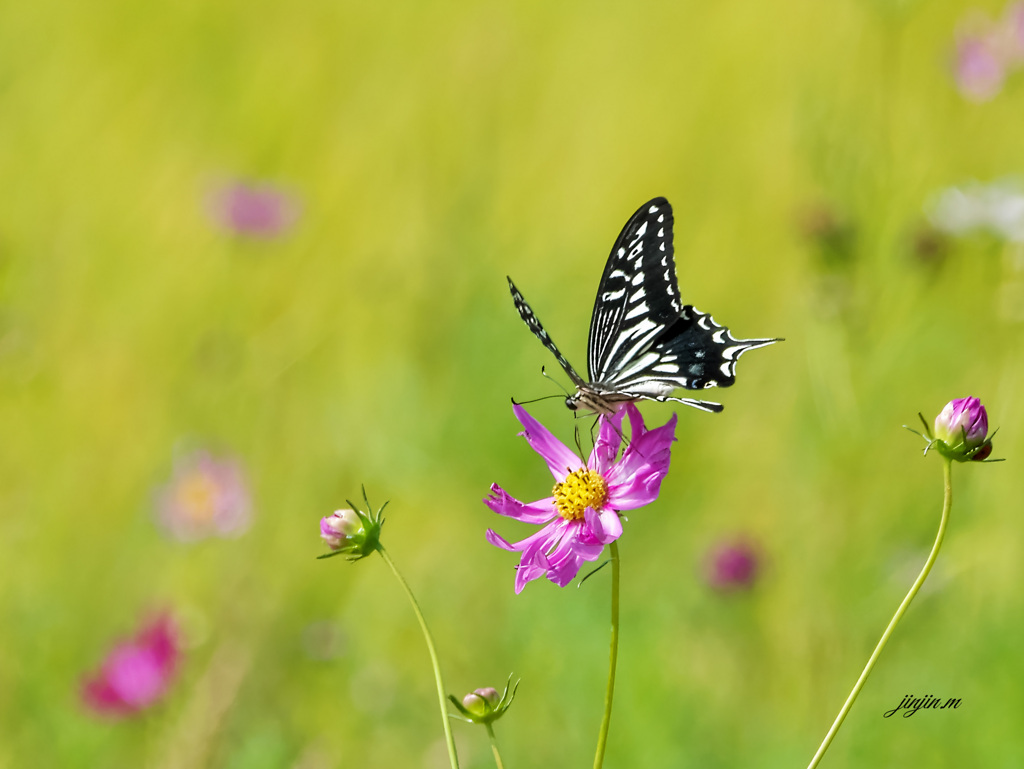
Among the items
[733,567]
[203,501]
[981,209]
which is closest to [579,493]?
[733,567]

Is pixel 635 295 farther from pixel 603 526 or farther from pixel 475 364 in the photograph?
pixel 475 364

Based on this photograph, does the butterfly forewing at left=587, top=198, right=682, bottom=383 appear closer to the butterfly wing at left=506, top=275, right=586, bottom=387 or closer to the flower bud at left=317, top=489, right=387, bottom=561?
the butterfly wing at left=506, top=275, right=586, bottom=387

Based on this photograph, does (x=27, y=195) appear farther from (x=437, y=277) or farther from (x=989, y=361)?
(x=989, y=361)

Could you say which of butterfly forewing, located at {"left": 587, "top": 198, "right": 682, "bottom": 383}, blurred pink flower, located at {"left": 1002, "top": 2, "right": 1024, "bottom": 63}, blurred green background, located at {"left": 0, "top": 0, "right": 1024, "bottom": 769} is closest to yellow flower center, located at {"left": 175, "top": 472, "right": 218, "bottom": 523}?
blurred green background, located at {"left": 0, "top": 0, "right": 1024, "bottom": 769}

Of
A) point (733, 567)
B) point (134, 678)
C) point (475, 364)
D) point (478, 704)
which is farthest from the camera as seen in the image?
point (475, 364)

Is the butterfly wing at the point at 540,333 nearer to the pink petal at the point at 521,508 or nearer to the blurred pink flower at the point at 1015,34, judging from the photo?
the pink petal at the point at 521,508

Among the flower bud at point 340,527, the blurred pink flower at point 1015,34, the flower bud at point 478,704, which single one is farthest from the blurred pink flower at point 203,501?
the blurred pink flower at point 1015,34
